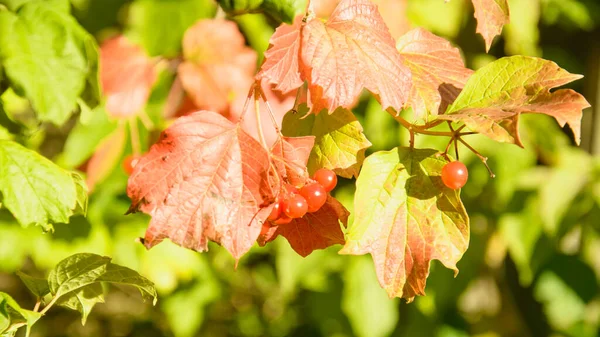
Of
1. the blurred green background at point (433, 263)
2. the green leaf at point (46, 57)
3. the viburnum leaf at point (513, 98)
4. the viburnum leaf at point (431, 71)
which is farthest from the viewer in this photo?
the blurred green background at point (433, 263)

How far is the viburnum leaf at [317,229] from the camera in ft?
2.84

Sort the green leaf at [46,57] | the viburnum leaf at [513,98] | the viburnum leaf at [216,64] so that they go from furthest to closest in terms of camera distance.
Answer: the viburnum leaf at [216,64] < the green leaf at [46,57] < the viburnum leaf at [513,98]

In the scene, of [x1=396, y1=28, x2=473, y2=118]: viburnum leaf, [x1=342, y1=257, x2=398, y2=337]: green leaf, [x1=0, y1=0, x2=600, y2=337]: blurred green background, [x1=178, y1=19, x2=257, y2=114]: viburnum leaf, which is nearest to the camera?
[x1=396, y1=28, x2=473, y2=118]: viburnum leaf

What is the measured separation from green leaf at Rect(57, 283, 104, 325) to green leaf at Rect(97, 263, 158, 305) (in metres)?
0.07

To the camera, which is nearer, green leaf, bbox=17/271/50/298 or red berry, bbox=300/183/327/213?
red berry, bbox=300/183/327/213

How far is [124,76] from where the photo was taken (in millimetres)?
1735

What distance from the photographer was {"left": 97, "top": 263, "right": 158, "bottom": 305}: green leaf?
2.88 ft

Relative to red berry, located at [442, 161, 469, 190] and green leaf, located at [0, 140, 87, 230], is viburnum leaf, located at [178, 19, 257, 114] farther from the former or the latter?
red berry, located at [442, 161, 469, 190]

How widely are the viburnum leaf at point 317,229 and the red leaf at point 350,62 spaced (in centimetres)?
13

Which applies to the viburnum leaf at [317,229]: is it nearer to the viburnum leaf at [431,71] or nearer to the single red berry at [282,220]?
the single red berry at [282,220]

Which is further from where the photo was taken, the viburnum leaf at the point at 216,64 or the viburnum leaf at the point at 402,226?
the viburnum leaf at the point at 216,64

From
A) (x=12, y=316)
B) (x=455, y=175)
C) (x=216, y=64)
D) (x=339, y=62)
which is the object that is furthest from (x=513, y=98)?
(x=216, y=64)

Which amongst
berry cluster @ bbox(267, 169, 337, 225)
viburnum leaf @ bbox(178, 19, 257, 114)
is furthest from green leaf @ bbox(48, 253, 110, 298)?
viburnum leaf @ bbox(178, 19, 257, 114)

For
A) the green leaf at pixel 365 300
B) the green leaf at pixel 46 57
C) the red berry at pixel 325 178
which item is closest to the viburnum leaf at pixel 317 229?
the red berry at pixel 325 178
